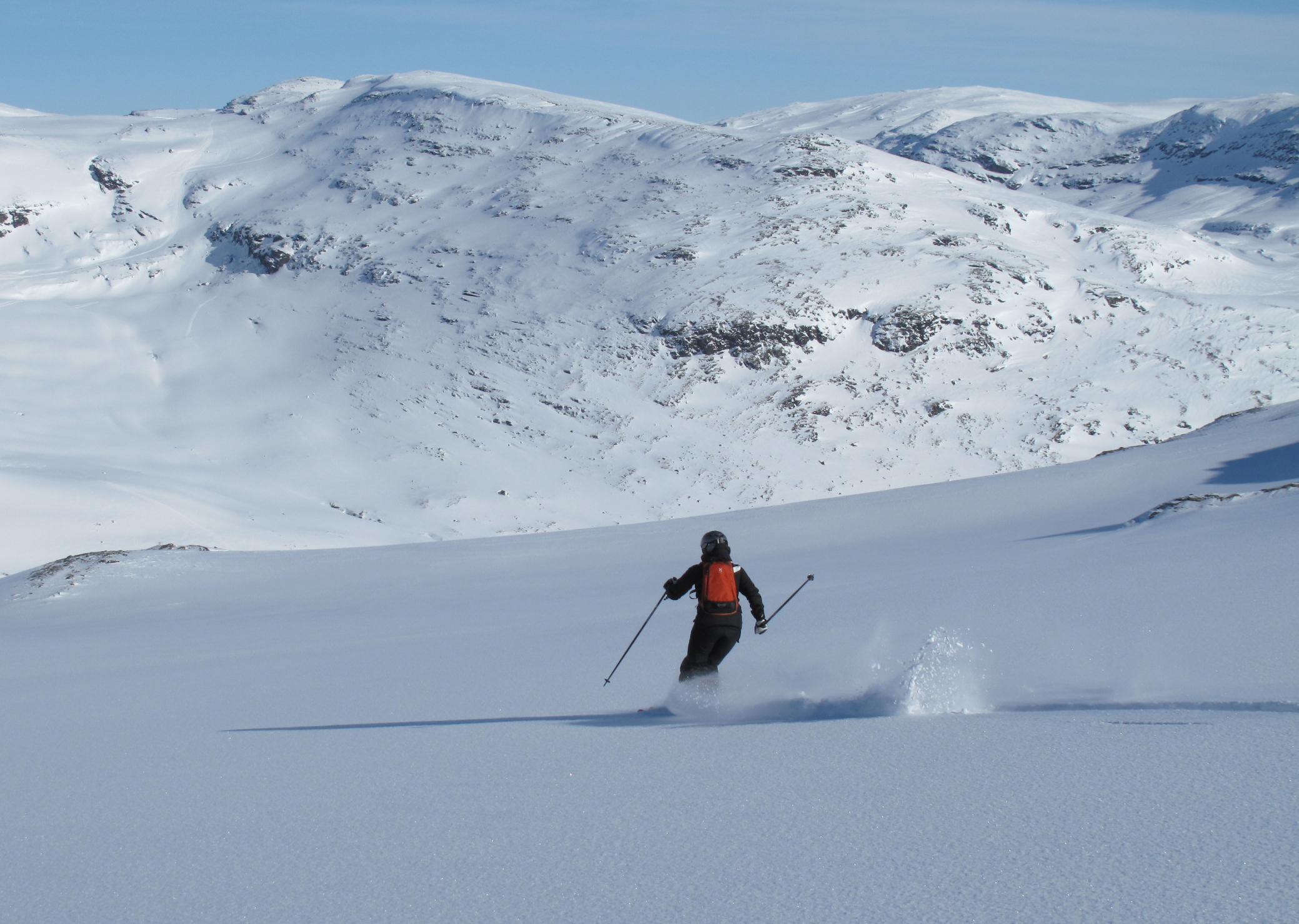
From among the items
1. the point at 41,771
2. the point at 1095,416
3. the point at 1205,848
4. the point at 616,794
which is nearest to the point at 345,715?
the point at 41,771

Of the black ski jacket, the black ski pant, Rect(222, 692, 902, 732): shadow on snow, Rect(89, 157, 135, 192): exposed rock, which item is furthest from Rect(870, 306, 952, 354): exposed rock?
Rect(89, 157, 135, 192): exposed rock

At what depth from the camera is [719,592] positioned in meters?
6.91

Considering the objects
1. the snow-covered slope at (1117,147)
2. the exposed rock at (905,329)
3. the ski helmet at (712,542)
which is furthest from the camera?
the snow-covered slope at (1117,147)

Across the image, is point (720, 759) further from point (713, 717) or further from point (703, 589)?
point (703, 589)

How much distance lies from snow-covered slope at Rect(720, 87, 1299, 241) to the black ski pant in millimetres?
72123

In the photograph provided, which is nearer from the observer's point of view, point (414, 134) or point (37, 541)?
point (37, 541)

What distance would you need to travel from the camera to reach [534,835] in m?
3.89

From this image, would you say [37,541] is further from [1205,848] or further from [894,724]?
[1205,848]

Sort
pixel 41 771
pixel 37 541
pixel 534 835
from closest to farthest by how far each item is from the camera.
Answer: pixel 534 835 < pixel 41 771 < pixel 37 541

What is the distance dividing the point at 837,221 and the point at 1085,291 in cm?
1296

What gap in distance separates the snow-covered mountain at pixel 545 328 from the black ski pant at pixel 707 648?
940 inches

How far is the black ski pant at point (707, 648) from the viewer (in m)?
6.81

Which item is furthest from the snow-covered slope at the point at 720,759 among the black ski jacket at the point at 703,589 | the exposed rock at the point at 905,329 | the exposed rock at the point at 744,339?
the exposed rock at the point at 905,329

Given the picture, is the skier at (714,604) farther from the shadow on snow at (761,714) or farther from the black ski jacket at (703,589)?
the shadow on snow at (761,714)
